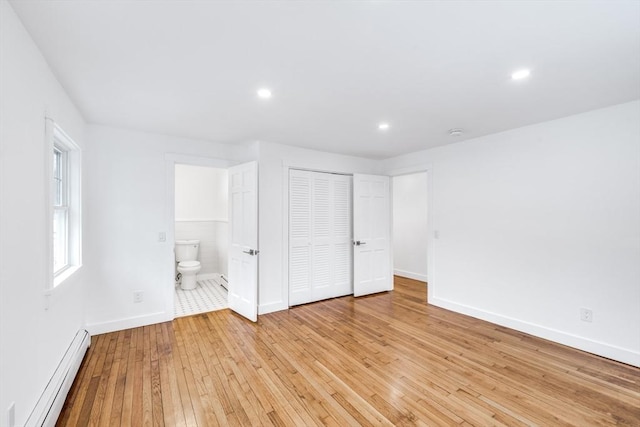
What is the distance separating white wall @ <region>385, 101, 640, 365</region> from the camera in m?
2.65

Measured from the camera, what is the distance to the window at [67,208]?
8.77 ft

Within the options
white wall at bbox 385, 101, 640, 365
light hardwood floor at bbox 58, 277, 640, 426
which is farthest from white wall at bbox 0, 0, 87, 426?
white wall at bbox 385, 101, 640, 365

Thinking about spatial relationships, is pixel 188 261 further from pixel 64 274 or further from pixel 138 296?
pixel 64 274

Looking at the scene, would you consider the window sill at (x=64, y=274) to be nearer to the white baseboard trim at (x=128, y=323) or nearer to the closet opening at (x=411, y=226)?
the white baseboard trim at (x=128, y=323)

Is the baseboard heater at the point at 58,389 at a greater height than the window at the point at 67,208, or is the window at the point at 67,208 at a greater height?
the window at the point at 67,208

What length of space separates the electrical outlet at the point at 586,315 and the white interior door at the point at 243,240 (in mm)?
3503

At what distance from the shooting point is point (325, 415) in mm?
1914

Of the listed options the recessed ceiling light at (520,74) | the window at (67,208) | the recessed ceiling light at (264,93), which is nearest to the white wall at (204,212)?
the window at (67,208)

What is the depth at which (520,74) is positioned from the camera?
205 centimetres

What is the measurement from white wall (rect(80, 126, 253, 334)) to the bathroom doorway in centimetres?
180

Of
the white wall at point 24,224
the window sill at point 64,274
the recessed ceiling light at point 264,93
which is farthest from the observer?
the recessed ceiling light at point 264,93

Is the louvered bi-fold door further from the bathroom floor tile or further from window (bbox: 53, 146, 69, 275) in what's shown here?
window (bbox: 53, 146, 69, 275)

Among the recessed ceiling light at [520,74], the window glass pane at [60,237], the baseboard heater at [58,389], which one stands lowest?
the baseboard heater at [58,389]

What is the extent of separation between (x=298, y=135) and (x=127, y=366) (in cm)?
292
